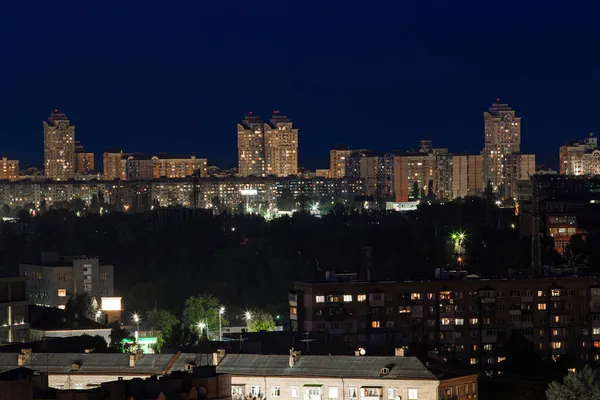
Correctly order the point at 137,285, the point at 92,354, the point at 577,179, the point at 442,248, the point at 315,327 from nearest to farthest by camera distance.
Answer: the point at 92,354 → the point at 315,327 → the point at 137,285 → the point at 442,248 → the point at 577,179

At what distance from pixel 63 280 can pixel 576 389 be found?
55.0ft

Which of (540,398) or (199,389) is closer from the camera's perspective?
(199,389)

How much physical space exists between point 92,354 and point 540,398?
431 centimetres

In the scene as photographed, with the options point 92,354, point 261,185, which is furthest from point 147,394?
point 261,185

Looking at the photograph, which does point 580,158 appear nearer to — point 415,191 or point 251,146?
point 415,191

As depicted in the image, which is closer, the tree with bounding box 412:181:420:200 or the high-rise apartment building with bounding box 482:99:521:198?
the tree with bounding box 412:181:420:200

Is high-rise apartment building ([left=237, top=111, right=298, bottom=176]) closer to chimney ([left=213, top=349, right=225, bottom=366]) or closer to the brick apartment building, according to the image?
the brick apartment building

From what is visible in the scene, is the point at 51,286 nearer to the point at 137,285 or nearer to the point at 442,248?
the point at 137,285

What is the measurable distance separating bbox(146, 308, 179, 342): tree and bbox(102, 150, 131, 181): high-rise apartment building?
57.2m

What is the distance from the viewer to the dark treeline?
34.2m

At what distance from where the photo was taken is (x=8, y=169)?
9075cm

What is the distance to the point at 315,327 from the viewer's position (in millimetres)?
24188

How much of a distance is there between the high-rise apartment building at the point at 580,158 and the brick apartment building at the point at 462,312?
41813mm

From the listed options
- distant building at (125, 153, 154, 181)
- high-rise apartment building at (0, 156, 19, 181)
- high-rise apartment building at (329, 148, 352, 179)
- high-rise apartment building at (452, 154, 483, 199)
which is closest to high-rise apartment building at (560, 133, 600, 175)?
high-rise apartment building at (452, 154, 483, 199)
